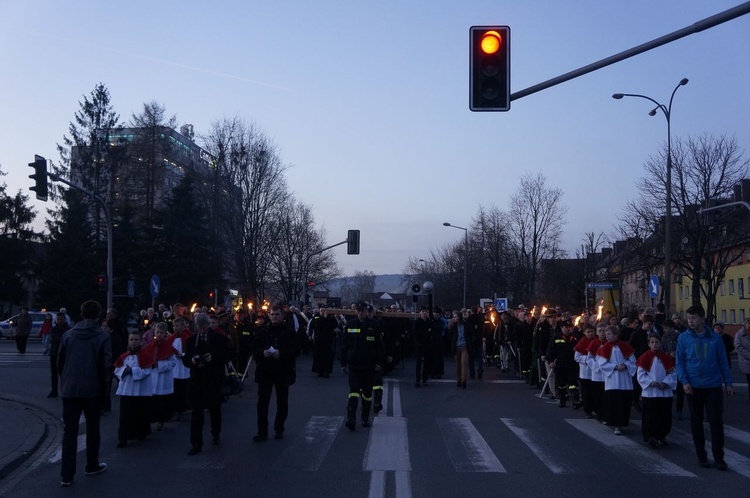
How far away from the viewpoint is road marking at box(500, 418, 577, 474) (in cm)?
975

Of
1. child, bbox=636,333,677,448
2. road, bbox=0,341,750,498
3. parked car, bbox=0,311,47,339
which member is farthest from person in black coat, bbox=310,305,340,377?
parked car, bbox=0,311,47,339

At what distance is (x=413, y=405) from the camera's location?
16328 mm

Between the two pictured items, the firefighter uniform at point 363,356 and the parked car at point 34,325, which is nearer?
the firefighter uniform at point 363,356

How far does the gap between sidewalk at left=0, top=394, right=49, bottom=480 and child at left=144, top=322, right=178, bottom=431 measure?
1.59 metres

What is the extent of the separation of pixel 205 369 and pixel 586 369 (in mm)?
6377

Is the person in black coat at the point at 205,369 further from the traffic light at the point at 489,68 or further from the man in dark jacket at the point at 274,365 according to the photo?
the traffic light at the point at 489,68

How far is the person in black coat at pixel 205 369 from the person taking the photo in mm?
10836

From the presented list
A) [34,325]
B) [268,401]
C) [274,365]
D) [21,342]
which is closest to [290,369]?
[274,365]

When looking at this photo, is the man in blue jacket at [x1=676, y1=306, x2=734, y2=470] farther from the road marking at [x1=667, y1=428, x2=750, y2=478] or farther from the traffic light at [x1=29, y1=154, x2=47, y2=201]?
the traffic light at [x1=29, y1=154, x2=47, y2=201]

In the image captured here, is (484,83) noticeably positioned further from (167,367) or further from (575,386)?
(575,386)

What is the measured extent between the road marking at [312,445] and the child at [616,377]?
4.08 meters

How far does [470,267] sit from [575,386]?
48721 millimetres

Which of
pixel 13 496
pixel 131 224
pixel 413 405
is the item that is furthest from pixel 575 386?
pixel 131 224

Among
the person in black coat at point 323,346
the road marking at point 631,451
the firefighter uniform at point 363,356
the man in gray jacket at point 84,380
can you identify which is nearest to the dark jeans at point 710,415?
the road marking at point 631,451
